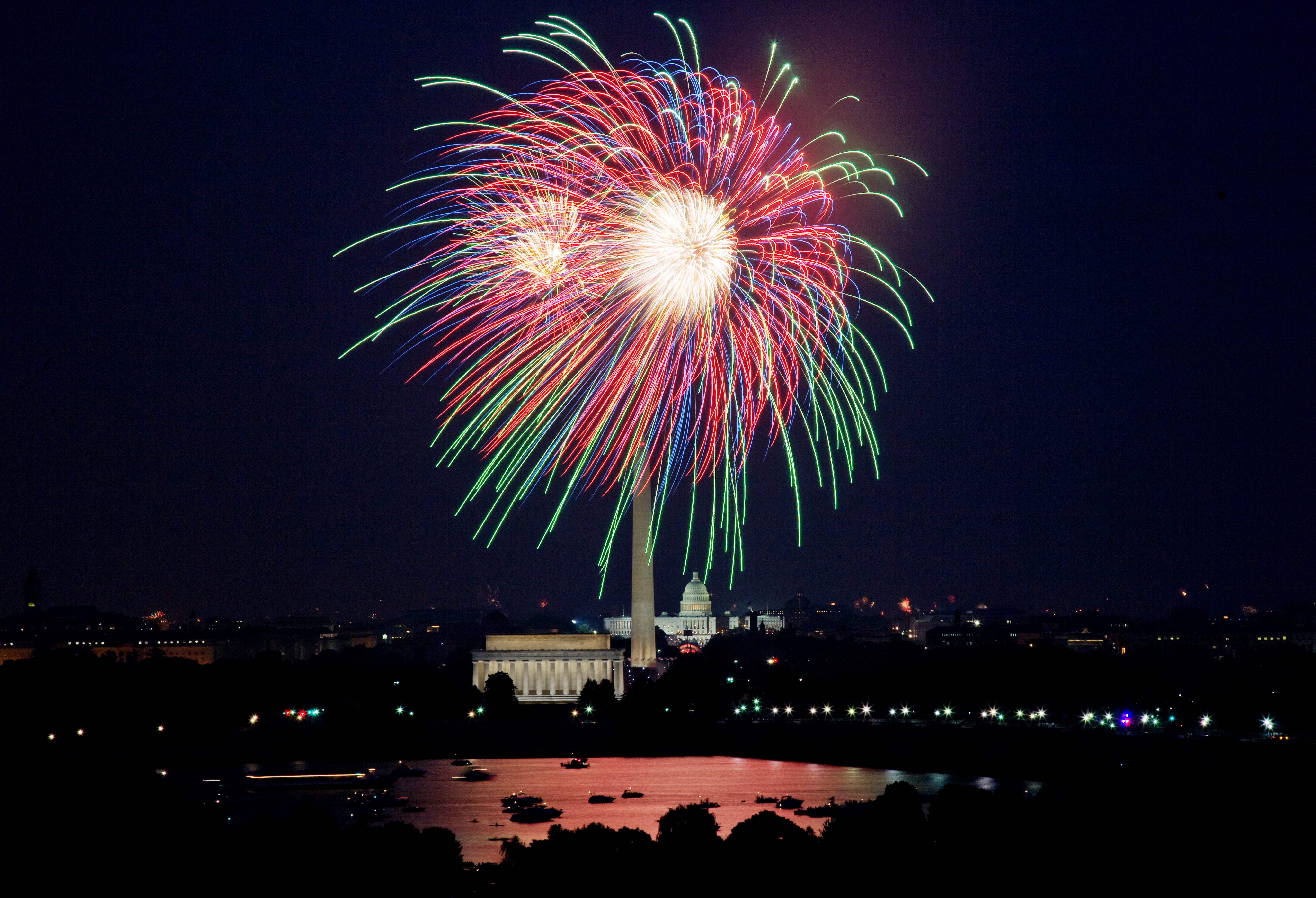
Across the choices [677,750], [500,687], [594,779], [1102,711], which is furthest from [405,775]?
[1102,711]

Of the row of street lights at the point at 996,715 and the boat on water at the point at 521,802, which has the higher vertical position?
the row of street lights at the point at 996,715

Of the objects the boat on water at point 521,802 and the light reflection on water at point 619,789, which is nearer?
the light reflection on water at point 619,789

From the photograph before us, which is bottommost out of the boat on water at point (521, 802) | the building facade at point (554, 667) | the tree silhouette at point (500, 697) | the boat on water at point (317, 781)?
the boat on water at point (521, 802)

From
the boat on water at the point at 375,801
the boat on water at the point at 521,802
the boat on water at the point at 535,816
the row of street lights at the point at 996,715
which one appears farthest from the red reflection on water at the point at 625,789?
the row of street lights at the point at 996,715

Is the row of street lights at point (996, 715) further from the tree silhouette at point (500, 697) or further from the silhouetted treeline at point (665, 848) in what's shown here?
the silhouetted treeline at point (665, 848)

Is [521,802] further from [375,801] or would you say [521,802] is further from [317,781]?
[317,781]

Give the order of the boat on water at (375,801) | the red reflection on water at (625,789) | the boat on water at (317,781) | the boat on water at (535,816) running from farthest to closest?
the boat on water at (317,781) → the boat on water at (375,801) → the boat on water at (535,816) → the red reflection on water at (625,789)

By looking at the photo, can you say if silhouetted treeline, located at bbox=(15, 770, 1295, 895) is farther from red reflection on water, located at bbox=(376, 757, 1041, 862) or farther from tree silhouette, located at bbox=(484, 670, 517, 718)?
tree silhouette, located at bbox=(484, 670, 517, 718)

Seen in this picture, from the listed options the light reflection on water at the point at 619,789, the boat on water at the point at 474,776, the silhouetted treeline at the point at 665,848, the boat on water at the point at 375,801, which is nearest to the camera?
the silhouetted treeline at the point at 665,848
